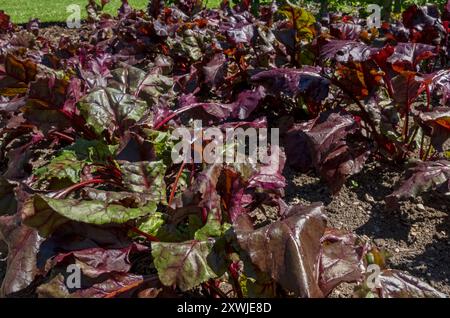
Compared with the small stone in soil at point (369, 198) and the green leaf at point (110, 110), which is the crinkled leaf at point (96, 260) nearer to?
the green leaf at point (110, 110)

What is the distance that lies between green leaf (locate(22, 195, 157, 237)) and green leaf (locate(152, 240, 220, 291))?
156mm

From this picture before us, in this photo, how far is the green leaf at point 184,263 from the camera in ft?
4.88

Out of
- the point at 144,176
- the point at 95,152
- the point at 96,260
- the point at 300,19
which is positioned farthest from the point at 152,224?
the point at 300,19

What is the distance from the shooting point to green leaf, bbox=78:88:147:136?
2.26m

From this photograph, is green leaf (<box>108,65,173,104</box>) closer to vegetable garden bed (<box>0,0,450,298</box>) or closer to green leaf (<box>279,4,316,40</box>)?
vegetable garden bed (<box>0,0,450,298</box>)

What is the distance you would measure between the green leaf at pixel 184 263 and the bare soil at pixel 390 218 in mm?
648

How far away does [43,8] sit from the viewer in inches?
553

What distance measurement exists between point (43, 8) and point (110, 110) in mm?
13226

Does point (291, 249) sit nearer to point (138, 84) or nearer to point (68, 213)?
point (68, 213)

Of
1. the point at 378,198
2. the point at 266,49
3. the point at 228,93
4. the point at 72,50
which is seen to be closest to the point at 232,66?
the point at 228,93
